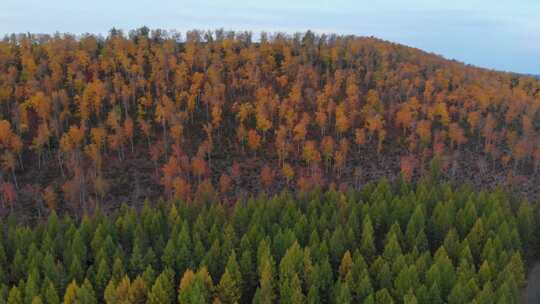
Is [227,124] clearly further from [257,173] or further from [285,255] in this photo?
[285,255]

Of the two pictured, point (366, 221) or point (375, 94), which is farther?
point (375, 94)

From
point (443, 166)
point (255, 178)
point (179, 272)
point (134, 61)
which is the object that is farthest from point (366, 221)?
point (134, 61)

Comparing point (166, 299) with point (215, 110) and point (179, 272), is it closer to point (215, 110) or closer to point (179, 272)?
point (179, 272)

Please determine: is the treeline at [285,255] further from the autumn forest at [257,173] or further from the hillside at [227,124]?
the hillside at [227,124]

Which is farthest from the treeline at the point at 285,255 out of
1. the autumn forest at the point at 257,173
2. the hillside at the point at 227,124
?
the hillside at the point at 227,124

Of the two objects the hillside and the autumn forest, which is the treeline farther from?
the hillside

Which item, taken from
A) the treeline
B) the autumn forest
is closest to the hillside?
the autumn forest
